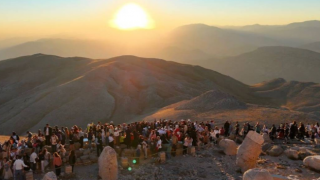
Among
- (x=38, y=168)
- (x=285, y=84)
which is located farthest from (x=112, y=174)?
(x=285, y=84)

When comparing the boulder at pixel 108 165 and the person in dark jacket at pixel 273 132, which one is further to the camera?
the person in dark jacket at pixel 273 132

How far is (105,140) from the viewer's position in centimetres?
1952

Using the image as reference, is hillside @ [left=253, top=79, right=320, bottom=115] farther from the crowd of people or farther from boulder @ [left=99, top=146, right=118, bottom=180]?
boulder @ [left=99, top=146, right=118, bottom=180]

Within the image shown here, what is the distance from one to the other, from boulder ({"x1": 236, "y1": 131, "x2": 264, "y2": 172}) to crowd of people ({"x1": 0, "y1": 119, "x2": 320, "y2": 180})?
367cm

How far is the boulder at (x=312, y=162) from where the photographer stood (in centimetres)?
1807

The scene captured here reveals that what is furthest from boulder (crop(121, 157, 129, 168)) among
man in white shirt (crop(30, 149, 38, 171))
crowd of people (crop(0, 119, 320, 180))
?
man in white shirt (crop(30, 149, 38, 171))

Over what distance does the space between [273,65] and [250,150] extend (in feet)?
402

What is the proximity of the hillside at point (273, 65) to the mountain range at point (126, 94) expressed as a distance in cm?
4926

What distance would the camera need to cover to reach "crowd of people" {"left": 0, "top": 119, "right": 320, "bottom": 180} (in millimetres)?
16061

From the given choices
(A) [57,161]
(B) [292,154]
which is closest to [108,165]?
(A) [57,161]

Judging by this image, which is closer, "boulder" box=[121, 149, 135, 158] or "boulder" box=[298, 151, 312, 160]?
"boulder" box=[121, 149, 135, 158]

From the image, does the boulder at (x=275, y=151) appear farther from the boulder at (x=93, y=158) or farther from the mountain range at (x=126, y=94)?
the boulder at (x=93, y=158)

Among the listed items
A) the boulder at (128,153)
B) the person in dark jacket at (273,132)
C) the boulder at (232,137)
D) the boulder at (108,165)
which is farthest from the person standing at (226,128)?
the boulder at (108,165)

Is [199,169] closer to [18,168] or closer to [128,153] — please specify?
[128,153]
